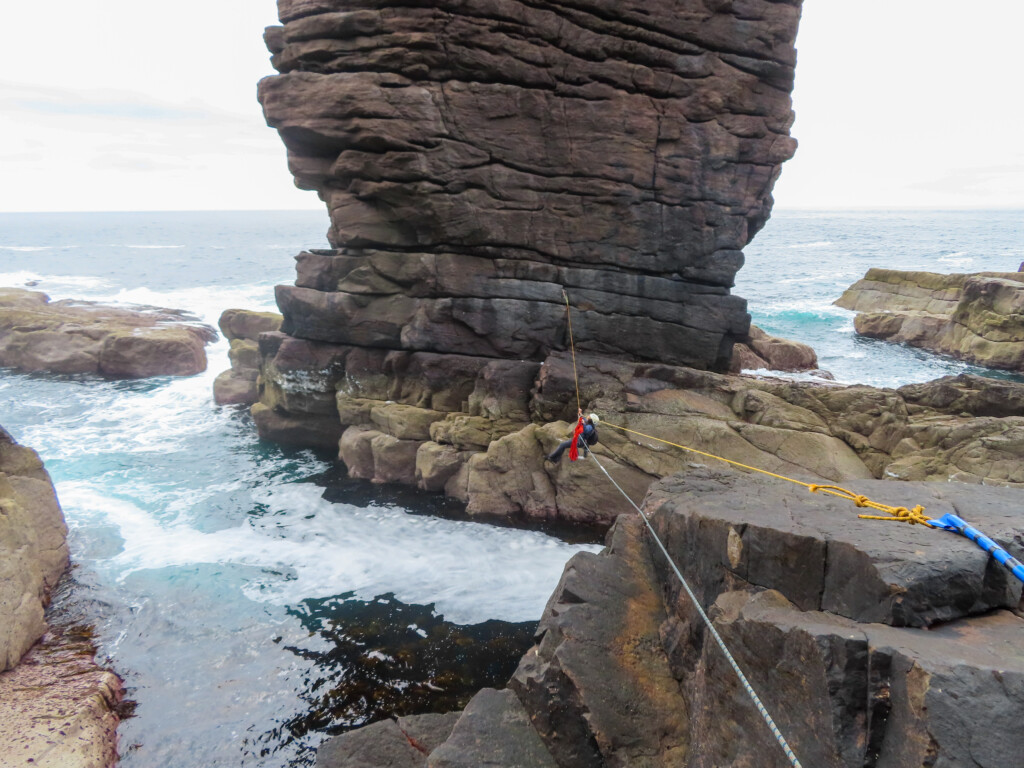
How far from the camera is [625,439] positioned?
1362 cm

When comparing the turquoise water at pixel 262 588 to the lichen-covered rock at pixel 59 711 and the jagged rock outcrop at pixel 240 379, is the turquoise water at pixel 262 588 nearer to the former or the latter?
the lichen-covered rock at pixel 59 711

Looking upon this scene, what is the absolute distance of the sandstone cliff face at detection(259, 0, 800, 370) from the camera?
1386 cm

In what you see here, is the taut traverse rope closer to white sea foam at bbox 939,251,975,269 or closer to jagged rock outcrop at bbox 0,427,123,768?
jagged rock outcrop at bbox 0,427,123,768

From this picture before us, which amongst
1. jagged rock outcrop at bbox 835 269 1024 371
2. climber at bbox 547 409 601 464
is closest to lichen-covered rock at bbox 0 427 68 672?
climber at bbox 547 409 601 464

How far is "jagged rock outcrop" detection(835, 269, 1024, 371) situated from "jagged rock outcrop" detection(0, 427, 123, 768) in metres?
32.3

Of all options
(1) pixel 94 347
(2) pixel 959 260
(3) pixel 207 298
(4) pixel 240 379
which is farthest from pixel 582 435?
(2) pixel 959 260

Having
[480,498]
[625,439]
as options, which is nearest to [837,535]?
[625,439]

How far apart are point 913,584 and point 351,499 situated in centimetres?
1243

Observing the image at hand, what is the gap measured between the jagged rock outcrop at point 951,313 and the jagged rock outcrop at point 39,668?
106 ft

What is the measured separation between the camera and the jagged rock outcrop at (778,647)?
407cm

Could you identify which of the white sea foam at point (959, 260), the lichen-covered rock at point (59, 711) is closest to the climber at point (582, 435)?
the lichen-covered rock at point (59, 711)

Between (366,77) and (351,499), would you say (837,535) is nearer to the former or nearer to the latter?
(351,499)

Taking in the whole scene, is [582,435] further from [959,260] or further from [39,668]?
[959,260]

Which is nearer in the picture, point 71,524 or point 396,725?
point 396,725
